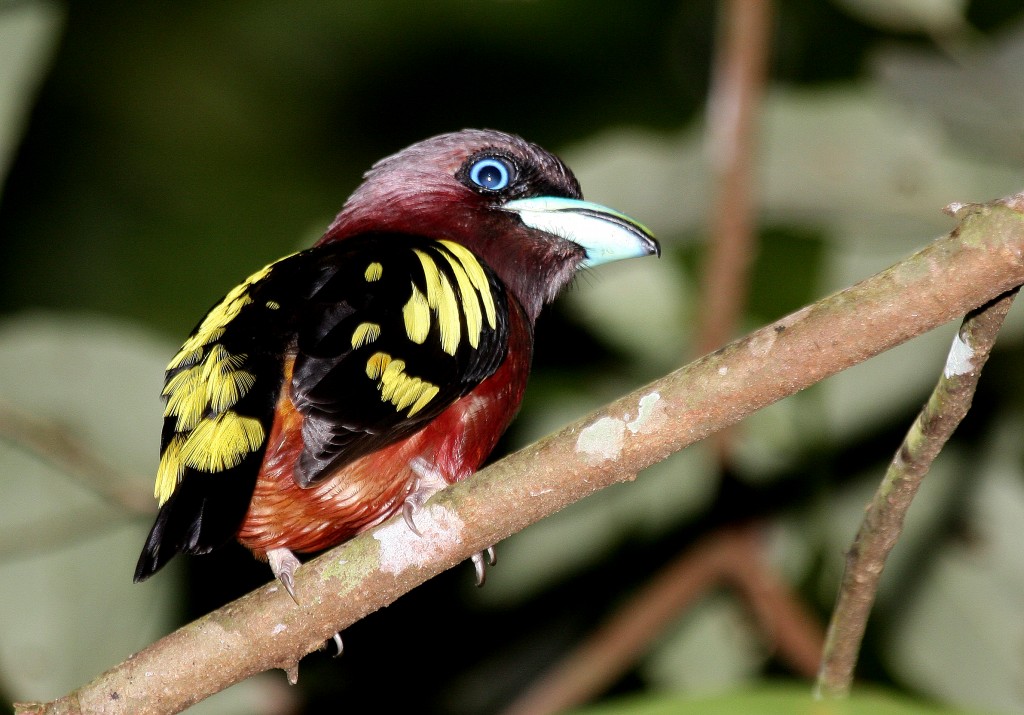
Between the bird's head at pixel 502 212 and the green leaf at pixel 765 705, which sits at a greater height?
the bird's head at pixel 502 212

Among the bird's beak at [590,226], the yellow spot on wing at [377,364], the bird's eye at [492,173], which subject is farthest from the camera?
the bird's eye at [492,173]

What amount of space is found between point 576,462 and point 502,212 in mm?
1357

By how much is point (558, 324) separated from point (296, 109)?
3.16 m

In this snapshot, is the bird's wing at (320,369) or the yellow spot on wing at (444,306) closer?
the bird's wing at (320,369)

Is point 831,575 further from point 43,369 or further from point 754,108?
point 43,369

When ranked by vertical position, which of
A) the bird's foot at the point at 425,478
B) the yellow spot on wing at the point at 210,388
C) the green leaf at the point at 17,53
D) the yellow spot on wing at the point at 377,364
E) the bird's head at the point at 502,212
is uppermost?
the green leaf at the point at 17,53

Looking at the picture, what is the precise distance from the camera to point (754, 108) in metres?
4.30

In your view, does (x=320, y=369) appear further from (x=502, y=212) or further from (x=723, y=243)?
(x=723, y=243)

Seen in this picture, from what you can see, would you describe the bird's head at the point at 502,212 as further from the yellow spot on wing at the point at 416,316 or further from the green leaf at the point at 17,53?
the green leaf at the point at 17,53

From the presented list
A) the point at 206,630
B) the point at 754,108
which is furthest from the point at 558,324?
the point at 206,630

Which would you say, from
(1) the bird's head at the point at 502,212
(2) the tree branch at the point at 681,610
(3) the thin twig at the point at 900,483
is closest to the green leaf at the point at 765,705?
(3) the thin twig at the point at 900,483

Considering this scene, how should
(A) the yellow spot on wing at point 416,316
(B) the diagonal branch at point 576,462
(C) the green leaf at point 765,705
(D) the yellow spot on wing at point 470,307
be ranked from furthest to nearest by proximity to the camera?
(D) the yellow spot on wing at point 470,307, (A) the yellow spot on wing at point 416,316, (C) the green leaf at point 765,705, (B) the diagonal branch at point 576,462

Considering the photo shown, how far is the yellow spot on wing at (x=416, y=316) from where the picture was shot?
3.02 metres

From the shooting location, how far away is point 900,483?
2.58 m
